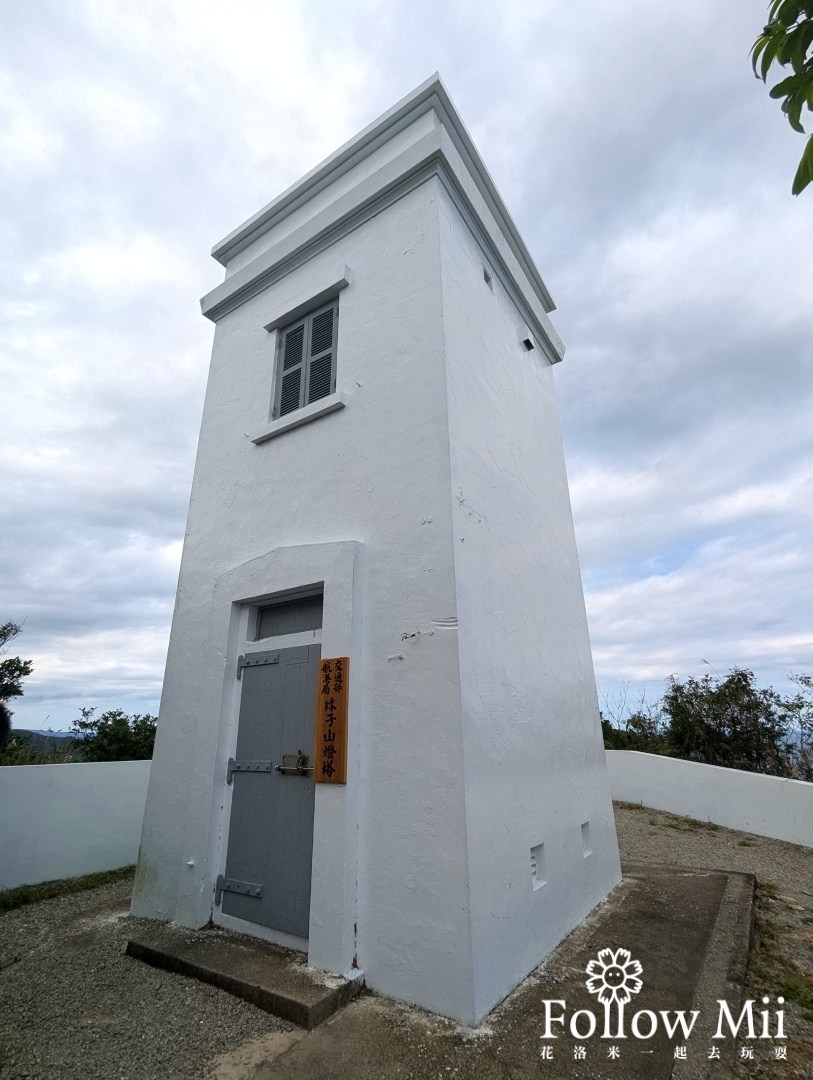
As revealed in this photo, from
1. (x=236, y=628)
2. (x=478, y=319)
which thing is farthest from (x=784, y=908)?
(x=478, y=319)

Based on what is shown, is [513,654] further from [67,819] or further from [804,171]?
[67,819]

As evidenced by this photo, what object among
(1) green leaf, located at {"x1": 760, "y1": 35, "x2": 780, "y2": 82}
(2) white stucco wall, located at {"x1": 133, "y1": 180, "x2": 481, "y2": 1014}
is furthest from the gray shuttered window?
(1) green leaf, located at {"x1": 760, "y1": 35, "x2": 780, "y2": 82}

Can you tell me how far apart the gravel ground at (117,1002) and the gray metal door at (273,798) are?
0.59 m

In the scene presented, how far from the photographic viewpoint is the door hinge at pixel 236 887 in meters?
3.65

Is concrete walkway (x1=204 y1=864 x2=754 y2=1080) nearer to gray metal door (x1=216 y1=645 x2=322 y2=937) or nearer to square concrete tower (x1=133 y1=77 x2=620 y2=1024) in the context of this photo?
square concrete tower (x1=133 y1=77 x2=620 y2=1024)

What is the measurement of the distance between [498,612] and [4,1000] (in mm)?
3652

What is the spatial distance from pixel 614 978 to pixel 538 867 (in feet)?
2.21

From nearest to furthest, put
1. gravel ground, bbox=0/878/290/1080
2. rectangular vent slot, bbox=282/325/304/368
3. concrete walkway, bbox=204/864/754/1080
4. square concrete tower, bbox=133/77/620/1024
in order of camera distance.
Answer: concrete walkway, bbox=204/864/754/1080
gravel ground, bbox=0/878/290/1080
square concrete tower, bbox=133/77/620/1024
rectangular vent slot, bbox=282/325/304/368

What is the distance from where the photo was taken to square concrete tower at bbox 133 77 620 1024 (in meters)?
3.04

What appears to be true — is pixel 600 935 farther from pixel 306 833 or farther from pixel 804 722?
pixel 804 722

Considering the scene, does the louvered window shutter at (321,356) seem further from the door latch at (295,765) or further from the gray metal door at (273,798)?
the door latch at (295,765)

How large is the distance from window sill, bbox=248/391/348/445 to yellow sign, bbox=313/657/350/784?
6.72 ft

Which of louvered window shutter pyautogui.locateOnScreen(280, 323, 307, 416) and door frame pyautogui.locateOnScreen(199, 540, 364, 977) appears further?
louvered window shutter pyautogui.locateOnScreen(280, 323, 307, 416)

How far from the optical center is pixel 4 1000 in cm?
299
